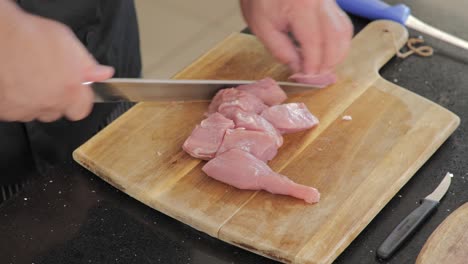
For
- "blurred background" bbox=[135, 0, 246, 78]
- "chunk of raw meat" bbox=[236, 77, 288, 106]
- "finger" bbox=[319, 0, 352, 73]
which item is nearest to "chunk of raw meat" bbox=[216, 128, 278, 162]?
"chunk of raw meat" bbox=[236, 77, 288, 106]

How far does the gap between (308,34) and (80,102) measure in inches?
20.3

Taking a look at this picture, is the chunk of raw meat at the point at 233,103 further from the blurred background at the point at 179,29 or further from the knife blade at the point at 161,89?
the blurred background at the point at 179,29

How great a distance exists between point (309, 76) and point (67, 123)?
1.90ft

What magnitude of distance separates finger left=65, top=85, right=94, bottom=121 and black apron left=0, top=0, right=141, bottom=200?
255 millimetres

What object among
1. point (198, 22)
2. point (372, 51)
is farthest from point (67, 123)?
point (198, 22)

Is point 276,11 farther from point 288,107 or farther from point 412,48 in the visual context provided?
point 412,48

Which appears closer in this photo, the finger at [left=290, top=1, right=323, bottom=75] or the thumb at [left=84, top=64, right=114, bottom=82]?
the thumb at [left=84, top=64, right=114, bottom=82]

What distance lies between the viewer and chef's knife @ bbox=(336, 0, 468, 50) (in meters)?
1.84

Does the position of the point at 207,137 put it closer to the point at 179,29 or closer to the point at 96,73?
the point at 96,73

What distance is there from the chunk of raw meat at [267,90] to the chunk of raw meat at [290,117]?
4 centimetres

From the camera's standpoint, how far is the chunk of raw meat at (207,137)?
1509mm

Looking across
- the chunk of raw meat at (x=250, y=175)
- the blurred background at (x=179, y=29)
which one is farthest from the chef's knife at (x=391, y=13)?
the blurred background at (x=179, y=29)

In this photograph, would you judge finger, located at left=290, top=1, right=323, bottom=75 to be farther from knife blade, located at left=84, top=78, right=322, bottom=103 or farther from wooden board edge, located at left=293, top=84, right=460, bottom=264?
wooden board edge, located at left=293, top=84, right=460, bottom=264

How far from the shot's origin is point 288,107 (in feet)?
5.25
